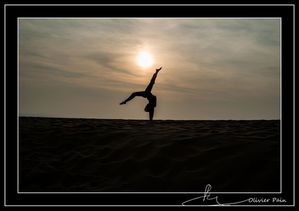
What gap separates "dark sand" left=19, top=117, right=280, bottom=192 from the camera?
6.05 metres

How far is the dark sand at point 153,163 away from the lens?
6.05 metres

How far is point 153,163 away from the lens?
708 centimetres

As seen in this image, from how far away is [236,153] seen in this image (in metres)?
6.97

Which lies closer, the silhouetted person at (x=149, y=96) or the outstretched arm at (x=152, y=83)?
the outstretched arm at (x=152, y=83)
